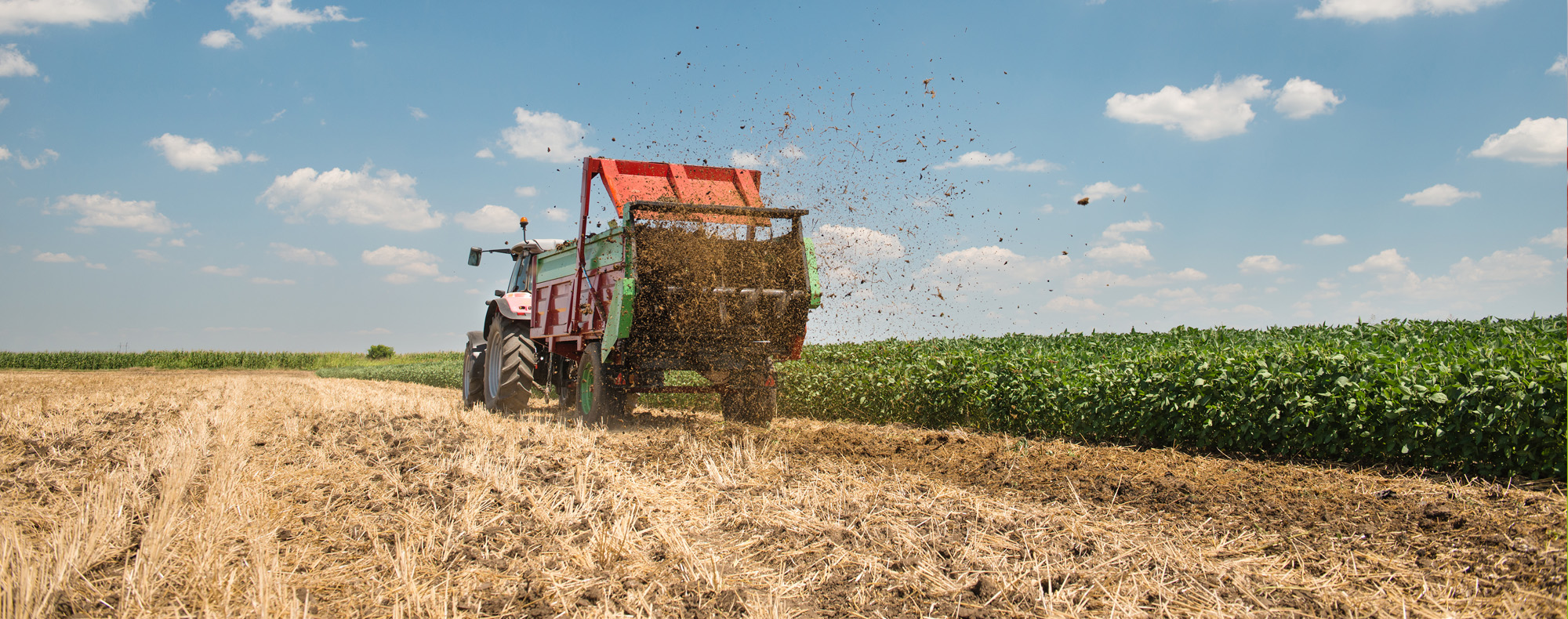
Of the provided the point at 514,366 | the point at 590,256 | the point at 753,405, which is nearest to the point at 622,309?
the point at 590,256

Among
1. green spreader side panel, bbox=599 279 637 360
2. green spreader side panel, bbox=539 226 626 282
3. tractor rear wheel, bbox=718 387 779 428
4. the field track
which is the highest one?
green spreader side panel, bbox=539 226 626 282

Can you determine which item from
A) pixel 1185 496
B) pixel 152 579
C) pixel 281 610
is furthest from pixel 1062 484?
pixel 152 579

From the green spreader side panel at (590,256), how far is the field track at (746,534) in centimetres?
210

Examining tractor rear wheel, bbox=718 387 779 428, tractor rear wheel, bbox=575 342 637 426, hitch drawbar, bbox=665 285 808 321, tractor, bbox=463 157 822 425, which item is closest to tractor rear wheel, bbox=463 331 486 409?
tractor, bbox=463 157 822 425

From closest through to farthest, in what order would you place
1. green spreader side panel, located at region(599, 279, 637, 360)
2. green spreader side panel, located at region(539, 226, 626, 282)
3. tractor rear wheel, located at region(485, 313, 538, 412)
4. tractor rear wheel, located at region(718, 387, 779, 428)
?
green spreader side panel, located at region(599, 279, 637, 360)
green spreader side panel, located at region(539, 226, 626, 282)
tractor rear wheel, located at region(718, 387, 779, 428)
tractor rear wheel, located at region(485, 313, 538, 412)

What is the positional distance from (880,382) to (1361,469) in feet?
17.9

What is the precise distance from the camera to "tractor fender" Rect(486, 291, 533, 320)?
1088cm

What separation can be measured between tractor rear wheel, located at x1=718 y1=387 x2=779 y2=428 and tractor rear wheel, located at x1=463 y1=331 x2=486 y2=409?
4725 millimetres

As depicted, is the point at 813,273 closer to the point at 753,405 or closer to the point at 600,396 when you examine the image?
the point at 753,405

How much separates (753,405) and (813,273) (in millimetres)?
1799

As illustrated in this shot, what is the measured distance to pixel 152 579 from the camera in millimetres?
3412

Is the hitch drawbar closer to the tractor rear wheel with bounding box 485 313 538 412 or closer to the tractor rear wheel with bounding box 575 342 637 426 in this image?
the tractor rear wheel with bounding box 575 342 637 426

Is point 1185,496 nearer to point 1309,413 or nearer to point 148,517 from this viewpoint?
point 1309,413

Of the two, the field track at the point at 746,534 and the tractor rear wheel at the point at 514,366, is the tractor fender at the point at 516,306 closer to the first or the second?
the tractor rear wheel at the point at 514,366
